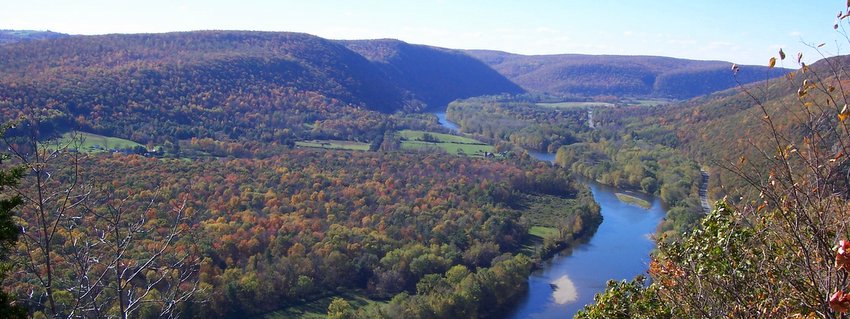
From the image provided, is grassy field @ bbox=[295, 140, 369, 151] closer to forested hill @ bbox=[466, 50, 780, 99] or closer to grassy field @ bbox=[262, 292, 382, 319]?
grassy field @ bbox=[262, 292, 382, 319]

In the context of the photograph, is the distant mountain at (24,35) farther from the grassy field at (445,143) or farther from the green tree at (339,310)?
the green tree at (339,310)

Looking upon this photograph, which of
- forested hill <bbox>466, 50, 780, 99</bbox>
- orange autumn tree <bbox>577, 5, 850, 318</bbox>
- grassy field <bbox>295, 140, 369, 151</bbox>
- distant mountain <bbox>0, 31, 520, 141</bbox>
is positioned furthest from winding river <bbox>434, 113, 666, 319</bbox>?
forested hill <bbox>466, 50, 780, 99</bbox>

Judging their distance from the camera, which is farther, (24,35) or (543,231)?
(24,35)

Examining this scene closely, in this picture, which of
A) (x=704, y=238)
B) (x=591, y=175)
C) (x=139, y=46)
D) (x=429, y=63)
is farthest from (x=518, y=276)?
A: (x=429, y=63)

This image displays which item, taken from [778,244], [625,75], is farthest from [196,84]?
[625,75]

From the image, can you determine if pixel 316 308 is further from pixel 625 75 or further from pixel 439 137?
pixel 625 75

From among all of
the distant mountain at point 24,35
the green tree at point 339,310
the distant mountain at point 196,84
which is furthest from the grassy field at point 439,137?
the distant mountain at point 24,35

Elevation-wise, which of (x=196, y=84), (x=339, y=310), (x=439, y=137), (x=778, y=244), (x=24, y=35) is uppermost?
(x=778, y=244)

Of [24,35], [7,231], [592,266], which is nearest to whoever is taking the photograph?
[7,231]

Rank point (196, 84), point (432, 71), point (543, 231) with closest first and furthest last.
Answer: point (543, 231)
point (196, 84)
point (432, 71)
